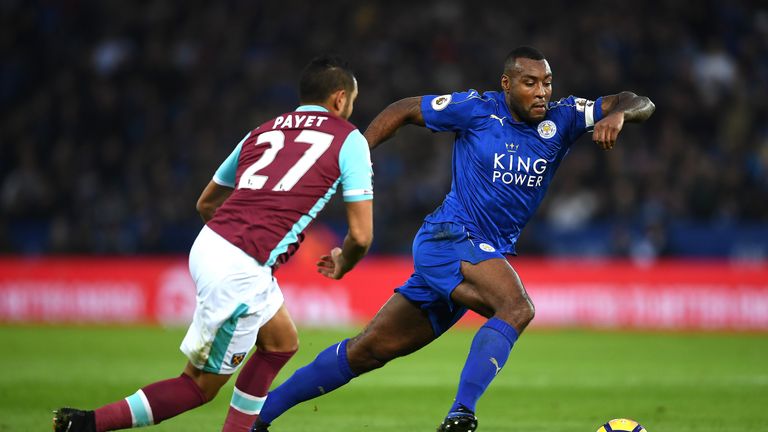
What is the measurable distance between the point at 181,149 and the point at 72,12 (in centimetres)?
429

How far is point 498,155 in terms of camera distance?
6324 mm

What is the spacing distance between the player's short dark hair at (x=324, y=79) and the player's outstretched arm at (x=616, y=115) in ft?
4.58

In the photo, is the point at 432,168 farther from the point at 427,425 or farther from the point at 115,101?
the point at 427,425

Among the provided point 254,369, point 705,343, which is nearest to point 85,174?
point 705,343

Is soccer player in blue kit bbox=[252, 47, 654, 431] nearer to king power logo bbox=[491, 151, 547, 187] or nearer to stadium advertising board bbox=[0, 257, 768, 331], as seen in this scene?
king power logo bbox=[491, 151, 547, 187]

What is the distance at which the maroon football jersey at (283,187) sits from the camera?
17.2ft

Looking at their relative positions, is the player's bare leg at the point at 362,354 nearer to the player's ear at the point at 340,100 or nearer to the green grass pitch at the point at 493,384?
the green grass pitch at the point at 493,384

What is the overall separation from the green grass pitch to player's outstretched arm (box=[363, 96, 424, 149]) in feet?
5.89

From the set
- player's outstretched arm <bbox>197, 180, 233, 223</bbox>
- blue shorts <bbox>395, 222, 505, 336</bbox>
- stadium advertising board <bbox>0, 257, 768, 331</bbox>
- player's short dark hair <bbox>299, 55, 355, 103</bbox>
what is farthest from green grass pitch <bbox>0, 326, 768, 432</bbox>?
player's short dark hair <bbox>299, 55, 355, 103</bbox>

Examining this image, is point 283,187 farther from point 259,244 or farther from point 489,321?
point 489,321

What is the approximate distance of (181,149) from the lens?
1909cm

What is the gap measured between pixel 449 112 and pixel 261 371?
199 centimetres

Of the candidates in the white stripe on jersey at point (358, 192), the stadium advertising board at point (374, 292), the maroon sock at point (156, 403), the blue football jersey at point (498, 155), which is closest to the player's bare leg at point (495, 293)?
the blue football jersey at point (498, 155)

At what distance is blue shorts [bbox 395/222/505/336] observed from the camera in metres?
6.12
